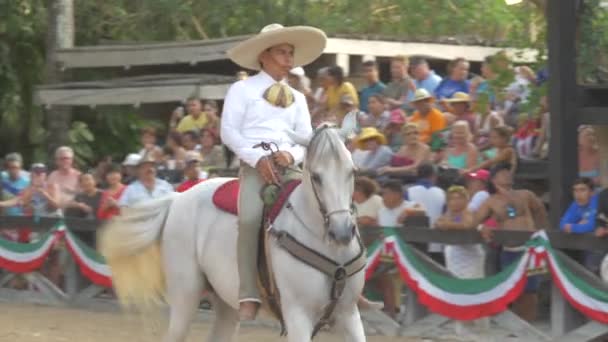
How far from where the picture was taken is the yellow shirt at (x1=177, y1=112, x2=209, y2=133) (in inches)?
623

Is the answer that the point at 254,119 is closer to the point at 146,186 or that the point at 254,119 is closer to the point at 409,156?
the point at 409,156

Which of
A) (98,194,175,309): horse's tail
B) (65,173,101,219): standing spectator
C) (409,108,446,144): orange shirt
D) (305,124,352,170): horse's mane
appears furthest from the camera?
(65,173,101,219): standing spectator

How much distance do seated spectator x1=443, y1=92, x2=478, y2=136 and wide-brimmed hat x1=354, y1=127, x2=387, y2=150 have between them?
2.69 feet

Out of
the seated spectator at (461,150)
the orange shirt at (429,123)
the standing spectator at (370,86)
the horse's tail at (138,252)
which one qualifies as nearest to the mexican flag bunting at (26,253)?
the standing spectator at (370,86)

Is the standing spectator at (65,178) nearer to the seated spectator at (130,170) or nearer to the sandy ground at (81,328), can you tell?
the seated spectator at (130,170)

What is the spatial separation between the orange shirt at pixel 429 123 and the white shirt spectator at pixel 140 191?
2514 millimetres

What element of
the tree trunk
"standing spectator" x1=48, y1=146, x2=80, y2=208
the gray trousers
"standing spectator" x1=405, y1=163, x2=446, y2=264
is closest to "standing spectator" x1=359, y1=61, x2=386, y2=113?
"standing spectator" x1=405, y1=163, x2=446, y2=264

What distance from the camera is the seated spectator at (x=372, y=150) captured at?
42.7 ft

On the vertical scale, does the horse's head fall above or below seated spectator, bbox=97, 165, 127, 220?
above

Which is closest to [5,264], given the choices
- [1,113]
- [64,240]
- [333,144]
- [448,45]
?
[64,240]

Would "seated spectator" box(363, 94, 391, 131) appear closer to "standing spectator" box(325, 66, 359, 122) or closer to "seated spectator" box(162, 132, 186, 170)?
"standing spectator" box(325, 66, 359, 122)

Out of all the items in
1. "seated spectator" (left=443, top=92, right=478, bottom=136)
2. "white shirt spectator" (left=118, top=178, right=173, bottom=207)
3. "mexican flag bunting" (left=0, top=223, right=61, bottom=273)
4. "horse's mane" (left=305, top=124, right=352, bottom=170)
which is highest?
"horse's mane" (left=305, top=124, right=352, bottom=170)

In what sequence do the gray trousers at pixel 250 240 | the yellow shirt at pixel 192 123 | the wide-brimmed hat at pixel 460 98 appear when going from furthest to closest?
the yellow shirt at pixel 192 123, the wide-brimmed hat at pixel 460 98, the gray trousers at pixel 250 240

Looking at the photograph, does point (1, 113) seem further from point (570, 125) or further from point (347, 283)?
point (347, 283)
